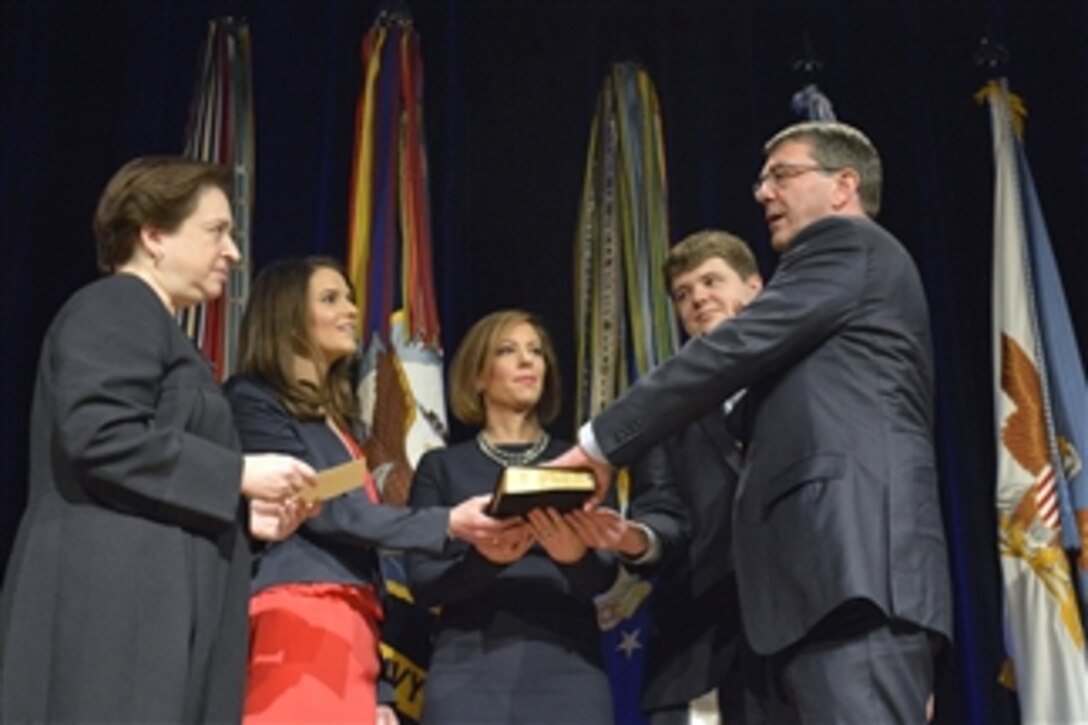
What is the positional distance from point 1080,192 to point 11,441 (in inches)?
130

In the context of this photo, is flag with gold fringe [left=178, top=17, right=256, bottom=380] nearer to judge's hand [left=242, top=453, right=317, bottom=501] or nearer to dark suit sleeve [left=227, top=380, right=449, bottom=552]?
dark suit sleeve [left=227, top=380, right=449, bottom=552]

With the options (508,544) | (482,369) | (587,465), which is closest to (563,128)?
(482,369)

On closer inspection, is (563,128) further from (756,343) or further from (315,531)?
(756,343)

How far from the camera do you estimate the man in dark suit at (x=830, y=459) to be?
212 centimetres

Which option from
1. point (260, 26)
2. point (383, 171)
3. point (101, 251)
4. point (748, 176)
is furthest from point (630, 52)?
point (101, 251)

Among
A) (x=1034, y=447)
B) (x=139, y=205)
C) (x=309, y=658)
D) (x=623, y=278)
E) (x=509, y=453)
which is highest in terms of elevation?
(x=623, y=278)

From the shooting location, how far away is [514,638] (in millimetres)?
2766

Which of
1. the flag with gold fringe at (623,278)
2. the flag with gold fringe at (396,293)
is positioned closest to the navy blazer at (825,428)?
the flag with gold fringe at (396,293)

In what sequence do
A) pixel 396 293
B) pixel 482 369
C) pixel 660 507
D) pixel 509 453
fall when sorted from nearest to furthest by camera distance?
1. pixel 660 507
2. pixel 509 453
3. pixel 482 369
4. pixel 396 293

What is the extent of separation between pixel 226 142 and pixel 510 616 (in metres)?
1.80

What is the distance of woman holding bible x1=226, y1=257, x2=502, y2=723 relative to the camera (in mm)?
2529

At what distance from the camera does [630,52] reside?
→ 428 cm

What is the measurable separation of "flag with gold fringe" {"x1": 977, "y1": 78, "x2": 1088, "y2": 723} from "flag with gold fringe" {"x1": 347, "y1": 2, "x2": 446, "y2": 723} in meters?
1.56

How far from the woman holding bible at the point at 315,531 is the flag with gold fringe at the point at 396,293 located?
55 centimetres
